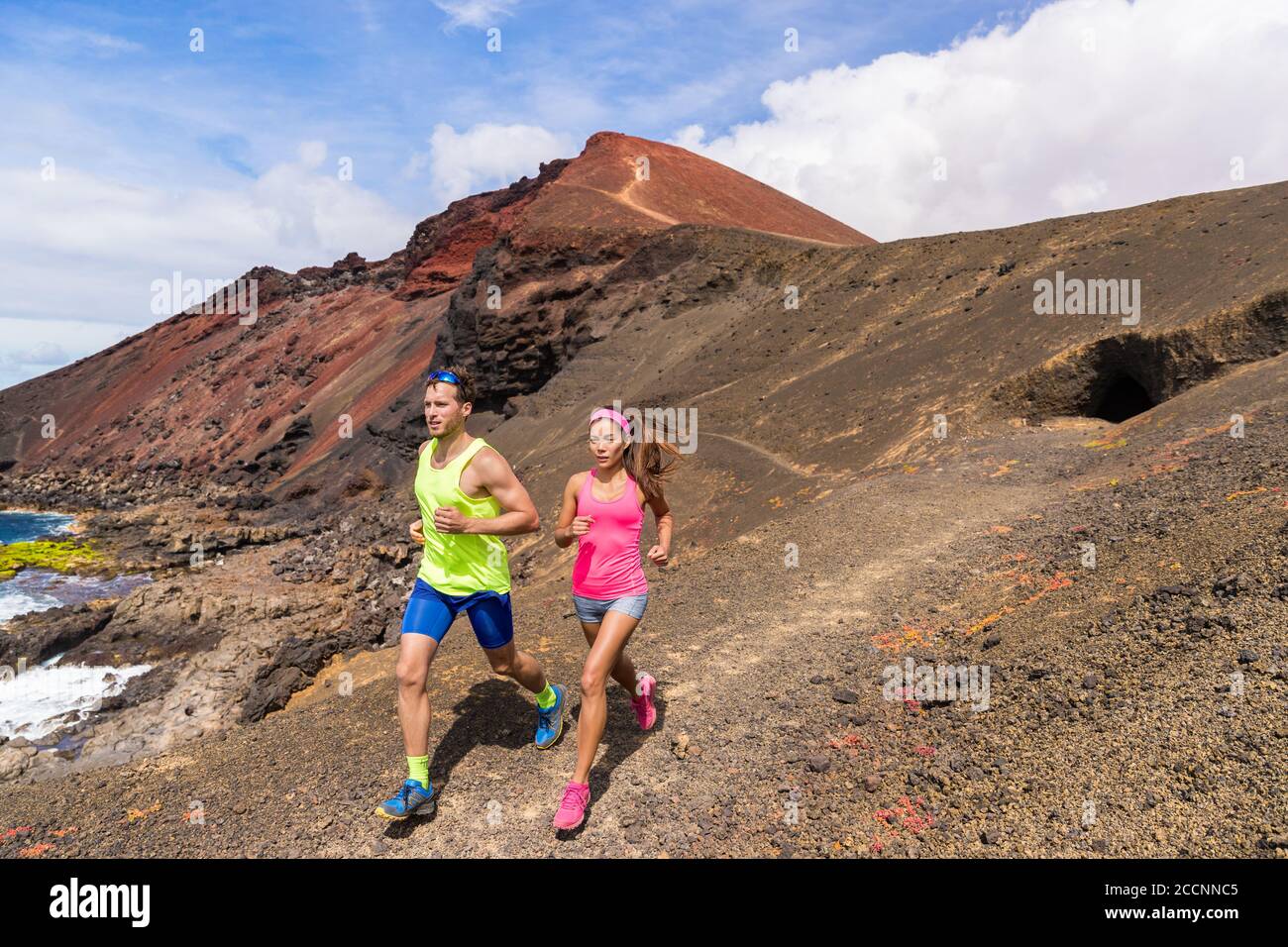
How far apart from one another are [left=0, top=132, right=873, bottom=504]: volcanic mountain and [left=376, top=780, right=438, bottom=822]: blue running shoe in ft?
67.3

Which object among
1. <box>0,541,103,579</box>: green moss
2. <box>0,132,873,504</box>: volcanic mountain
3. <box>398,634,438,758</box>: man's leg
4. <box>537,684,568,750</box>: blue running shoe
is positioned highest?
<box>0,132,873,504</box>: volcanic mountain

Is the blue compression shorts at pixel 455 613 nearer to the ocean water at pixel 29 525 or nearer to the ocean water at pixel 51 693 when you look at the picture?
the ocean water at pixel 51 693

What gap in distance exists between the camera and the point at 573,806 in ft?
11.0

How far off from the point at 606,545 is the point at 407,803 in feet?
4.89

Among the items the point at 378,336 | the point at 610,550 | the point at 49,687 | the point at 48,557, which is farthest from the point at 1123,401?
the point at 378,336

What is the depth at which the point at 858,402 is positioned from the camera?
1295 cm

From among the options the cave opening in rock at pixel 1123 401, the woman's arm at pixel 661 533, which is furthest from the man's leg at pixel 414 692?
the cave opening in rock at pixel 1123 401

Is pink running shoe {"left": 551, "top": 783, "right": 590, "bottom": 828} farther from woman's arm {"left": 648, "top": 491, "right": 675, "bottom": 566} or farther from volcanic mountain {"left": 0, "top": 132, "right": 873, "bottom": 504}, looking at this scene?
volcanic mountain {"left": 0, "top": 132, "right": 873, "bottom": 504}

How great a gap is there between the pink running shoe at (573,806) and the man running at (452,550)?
68 cm

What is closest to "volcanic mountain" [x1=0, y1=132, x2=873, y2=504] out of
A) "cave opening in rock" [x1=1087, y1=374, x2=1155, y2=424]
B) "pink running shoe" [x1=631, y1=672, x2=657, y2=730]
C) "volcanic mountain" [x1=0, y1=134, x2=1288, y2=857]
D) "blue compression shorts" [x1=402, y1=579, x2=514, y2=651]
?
"volcanic mountain" [x1=0, y1=134, x2=1288, y2=857]

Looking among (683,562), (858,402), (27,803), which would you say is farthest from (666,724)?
(858,402)

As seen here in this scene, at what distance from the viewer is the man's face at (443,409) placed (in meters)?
3.73

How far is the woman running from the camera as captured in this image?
11.5ft

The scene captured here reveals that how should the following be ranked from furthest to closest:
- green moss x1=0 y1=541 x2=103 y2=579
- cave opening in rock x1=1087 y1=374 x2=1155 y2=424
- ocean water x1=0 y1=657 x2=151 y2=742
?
green moss x1=0 y1=541 x2=103 y2=579 < cave opening in rock x1=1087 y1=374 x2=1155 y2=424 < ocean water x1=0 y1=657 x2=151 y2=742
